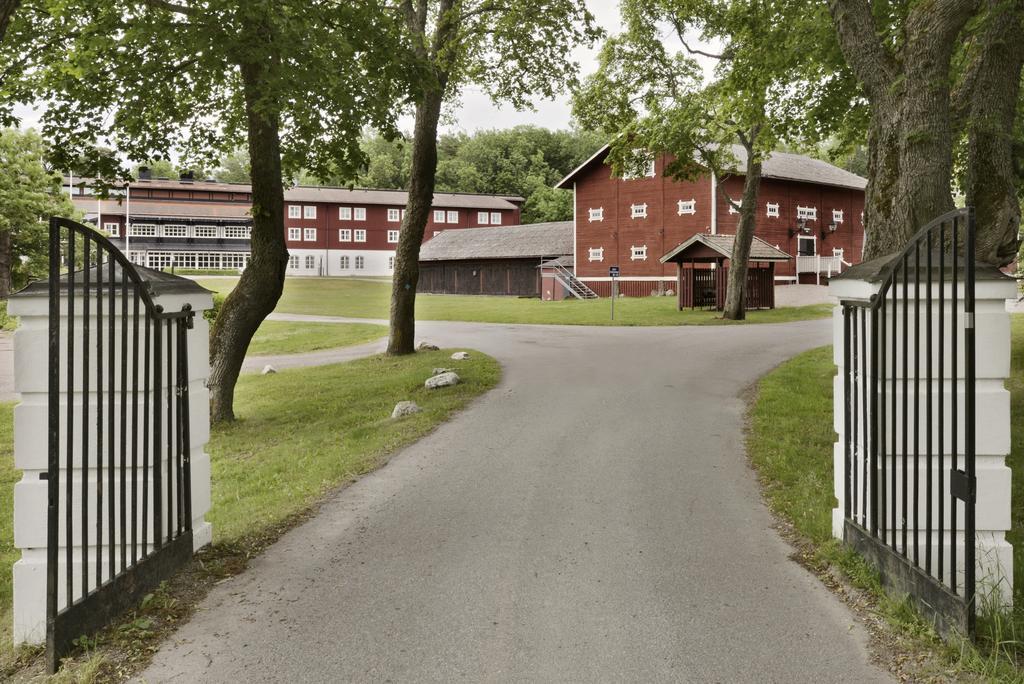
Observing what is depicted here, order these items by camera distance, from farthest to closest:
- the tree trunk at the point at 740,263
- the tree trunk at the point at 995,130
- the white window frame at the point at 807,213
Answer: the white window frame at the point at 807,213
the tree trunk at the point at 740,263
the tree trunk at the point at 995,130

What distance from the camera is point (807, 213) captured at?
49406mm

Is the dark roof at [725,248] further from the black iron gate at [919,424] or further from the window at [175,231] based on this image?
the window at [175,231]

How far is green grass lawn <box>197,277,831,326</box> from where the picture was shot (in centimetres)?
3195

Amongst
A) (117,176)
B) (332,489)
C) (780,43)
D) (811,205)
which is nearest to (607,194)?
(811,205)

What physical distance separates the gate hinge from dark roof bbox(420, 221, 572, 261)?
2055 inches

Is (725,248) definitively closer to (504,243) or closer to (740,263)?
(740,263)

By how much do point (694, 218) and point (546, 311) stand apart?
13125mm

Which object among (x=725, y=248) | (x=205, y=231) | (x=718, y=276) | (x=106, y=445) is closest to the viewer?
(x=106, y=445)

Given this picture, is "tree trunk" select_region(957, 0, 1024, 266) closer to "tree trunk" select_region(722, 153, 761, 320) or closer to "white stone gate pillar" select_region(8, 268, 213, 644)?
"white stone gate pillar" select_region(8, 268, 213, 644)

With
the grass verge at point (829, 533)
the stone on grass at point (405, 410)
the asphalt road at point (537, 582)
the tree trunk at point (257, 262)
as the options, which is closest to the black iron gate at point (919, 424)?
the grass verge at point (829, 533)

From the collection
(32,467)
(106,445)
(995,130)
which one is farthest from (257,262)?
(995,130)

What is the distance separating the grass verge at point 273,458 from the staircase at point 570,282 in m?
30.8

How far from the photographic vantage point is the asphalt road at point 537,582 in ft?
15.4

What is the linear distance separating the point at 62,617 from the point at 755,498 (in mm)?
6055
